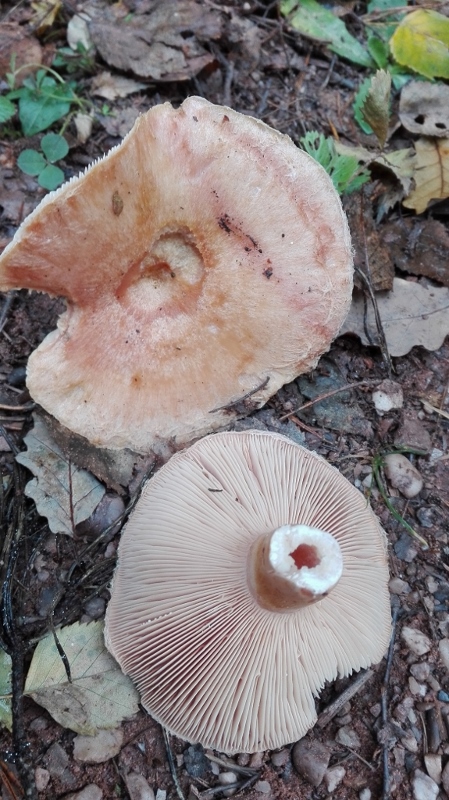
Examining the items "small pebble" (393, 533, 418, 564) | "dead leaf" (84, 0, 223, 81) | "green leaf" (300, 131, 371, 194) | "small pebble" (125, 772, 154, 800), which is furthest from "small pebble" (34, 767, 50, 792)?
"dead leaf" (84, 0, 223, 81)

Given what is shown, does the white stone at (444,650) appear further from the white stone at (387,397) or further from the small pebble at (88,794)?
the small pebble at (88,794)

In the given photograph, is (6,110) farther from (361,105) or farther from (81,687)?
(81,687)

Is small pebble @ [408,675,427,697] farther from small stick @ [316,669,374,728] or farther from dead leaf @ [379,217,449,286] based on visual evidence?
dead leaf @ [379,217,449,286]

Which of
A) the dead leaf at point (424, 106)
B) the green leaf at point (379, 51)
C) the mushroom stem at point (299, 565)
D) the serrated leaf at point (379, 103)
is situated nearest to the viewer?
A: the mushroom stem at point (299, 565)

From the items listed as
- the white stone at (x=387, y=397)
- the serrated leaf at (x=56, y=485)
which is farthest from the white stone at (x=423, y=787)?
the serrated leaf at (x=56, y=485)

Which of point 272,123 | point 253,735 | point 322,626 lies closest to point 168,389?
point 322,626

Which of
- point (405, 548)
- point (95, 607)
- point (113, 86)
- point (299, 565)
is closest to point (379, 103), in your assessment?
point (113, 86)
